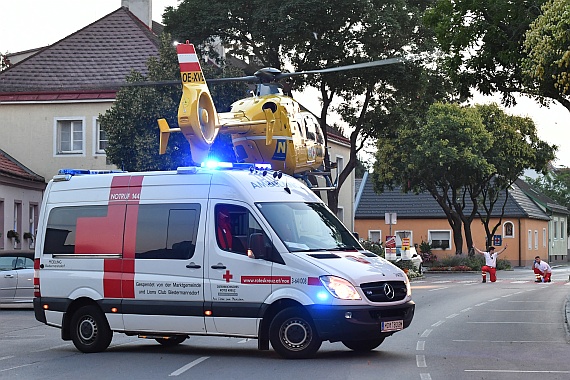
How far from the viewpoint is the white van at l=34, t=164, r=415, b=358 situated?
13469 mm

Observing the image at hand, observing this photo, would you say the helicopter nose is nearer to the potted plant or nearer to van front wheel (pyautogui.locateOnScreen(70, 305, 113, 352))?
van front wheel (pyautogui.locateOnScreen(70, 305, 113, 352))

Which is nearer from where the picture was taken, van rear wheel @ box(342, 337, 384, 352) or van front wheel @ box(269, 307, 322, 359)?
van front wheel @ box(269, 307, 322, 359)

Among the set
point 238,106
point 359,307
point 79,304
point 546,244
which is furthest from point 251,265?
point 546,244

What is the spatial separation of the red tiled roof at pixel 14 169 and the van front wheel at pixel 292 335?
27.5m

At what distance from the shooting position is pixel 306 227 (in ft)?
47.5

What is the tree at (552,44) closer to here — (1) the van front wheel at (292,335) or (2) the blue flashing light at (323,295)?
(2) the blue flashing light at (323,295)

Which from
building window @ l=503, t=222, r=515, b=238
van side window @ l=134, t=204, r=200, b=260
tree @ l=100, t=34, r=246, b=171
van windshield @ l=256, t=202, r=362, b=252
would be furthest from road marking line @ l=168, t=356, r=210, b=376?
building window @ l=503, t=222, r=515, b=238

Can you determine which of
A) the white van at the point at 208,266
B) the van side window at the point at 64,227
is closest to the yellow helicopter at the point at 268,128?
the van side window at the point at 64,227

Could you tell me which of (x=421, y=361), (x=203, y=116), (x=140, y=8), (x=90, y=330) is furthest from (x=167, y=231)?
(x=140, y=8)

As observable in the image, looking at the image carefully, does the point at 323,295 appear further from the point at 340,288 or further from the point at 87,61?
the point at 87,61

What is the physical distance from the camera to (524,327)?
20.3 meters

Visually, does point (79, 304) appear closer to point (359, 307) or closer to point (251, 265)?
point (251, 265)

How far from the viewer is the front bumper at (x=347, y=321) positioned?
13.2 meters

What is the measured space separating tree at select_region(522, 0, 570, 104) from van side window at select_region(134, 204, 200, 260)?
599 cm
